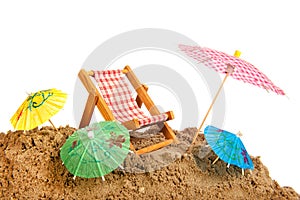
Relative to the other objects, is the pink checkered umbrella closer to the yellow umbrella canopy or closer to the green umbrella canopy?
the green umbrella canopy

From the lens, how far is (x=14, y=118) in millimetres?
3490

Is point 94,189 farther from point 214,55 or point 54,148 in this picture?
point 214,55

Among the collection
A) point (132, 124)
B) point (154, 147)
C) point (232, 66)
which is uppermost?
point (232, 66)

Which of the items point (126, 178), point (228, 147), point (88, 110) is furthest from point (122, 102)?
point (228, 147)

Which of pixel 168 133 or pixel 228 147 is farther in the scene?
pixel 168 133

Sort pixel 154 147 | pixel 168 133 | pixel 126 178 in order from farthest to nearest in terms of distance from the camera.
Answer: pixel 168 133 → pixel 154 147 → pixel 126 178

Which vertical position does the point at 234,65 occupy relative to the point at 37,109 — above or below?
above

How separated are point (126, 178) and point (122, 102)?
2.33ft

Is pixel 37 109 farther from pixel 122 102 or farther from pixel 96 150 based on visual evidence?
pixel 122 102

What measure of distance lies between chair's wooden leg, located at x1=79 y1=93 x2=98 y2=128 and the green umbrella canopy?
288mm

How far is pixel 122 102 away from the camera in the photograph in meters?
3.78

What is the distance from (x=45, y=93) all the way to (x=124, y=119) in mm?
653

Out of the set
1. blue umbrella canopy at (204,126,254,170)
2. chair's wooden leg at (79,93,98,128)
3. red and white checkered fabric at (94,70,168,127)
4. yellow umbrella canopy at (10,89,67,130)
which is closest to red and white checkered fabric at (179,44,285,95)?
→ blue umbrella canopy at (204,126,254,170)

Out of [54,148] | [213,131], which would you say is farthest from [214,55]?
[54,148]
